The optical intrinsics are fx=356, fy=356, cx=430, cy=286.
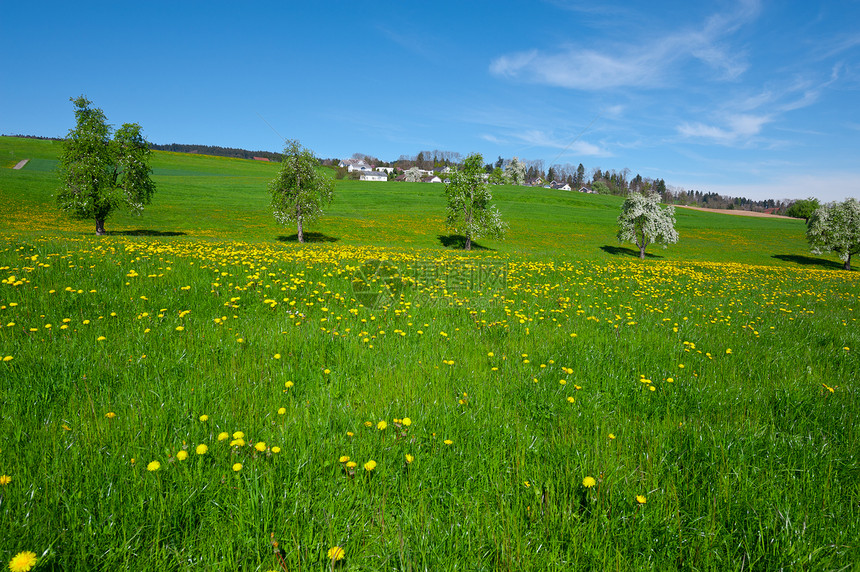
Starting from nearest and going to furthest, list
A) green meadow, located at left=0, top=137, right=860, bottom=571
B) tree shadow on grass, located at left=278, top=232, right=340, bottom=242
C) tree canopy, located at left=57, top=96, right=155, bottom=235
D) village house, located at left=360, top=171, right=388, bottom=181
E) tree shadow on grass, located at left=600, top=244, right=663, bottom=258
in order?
1. green meadow, located at left=0, top=137, right=860, bottom=571
2. tree canopy, located at left=57, top=96, right=155, bottom=235
3. tree shadow on grass, located at left=278, top=232, right=340, bottom=242
4. tree shadow on grass, located at left=600, top=244, right=663, bottom=258
5. village house, located at left=360, top=171, right=388, bottom=181

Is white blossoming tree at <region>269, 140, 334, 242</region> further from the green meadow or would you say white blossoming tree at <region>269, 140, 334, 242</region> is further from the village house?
the village house

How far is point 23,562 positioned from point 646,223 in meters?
48.9

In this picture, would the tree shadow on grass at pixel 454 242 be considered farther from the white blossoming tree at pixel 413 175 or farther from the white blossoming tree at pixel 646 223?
the white blossoming tree at pixel 413 175

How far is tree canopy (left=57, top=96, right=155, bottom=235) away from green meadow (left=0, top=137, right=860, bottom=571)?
26.9 metres

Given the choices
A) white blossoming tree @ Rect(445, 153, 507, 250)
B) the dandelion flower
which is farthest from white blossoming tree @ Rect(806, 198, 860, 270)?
the dandelion flower

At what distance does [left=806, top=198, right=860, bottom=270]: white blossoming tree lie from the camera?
3684cm

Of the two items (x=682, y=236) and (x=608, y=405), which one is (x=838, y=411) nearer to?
(x=608, y=405)

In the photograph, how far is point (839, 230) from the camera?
3734 cm

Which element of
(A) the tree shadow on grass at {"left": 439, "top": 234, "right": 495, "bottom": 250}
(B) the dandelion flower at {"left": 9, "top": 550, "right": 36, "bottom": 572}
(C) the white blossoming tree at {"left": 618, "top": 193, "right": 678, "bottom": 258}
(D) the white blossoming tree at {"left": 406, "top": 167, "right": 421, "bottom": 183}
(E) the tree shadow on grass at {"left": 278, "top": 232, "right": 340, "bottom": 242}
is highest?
(D) the white blossoming tree at {"left": 406, "top": 167, "right": 421, "bottom": 183}

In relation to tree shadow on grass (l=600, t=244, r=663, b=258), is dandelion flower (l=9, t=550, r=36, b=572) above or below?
below

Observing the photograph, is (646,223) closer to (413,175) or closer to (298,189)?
(298,189)

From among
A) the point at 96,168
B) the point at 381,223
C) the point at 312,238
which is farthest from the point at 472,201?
the point at 96,168

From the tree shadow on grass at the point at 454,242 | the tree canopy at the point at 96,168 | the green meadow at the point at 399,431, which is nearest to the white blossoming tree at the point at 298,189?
the tree canopy at the point at 96,168

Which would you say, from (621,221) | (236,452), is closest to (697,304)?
(236,452)
